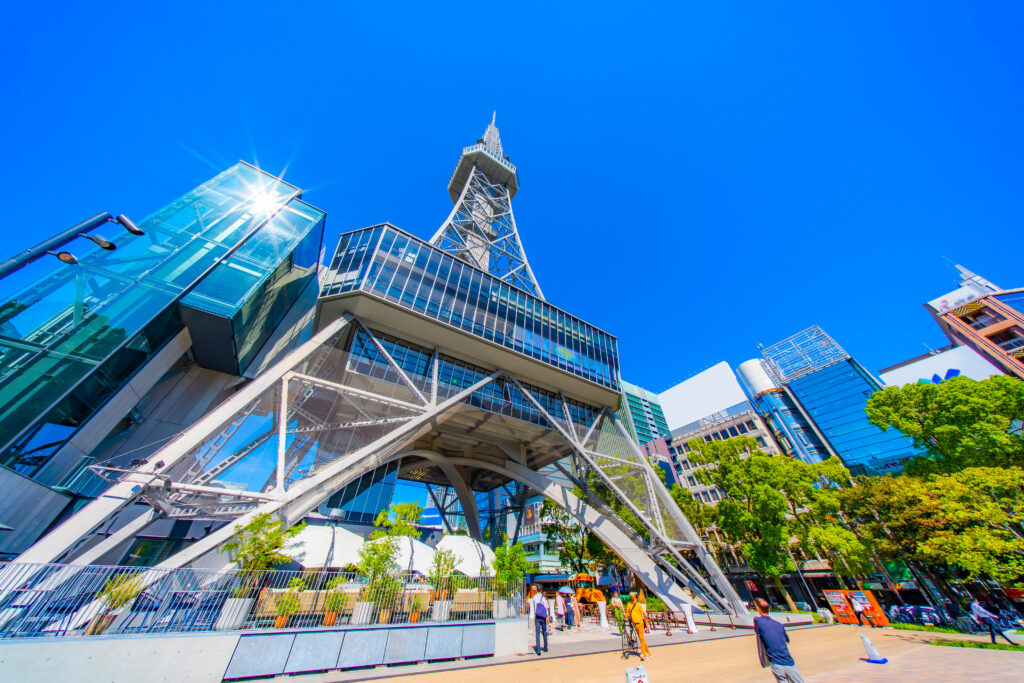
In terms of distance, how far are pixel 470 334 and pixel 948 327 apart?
72000 mm

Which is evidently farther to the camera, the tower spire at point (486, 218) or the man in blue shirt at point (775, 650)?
the tower spire at point (486, 218)

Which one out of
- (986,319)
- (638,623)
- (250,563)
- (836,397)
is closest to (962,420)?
(638,623)

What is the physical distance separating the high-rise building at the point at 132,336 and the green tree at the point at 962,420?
4078cm

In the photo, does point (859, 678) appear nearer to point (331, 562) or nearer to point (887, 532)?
point (331, 562)

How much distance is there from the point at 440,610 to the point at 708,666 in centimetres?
738

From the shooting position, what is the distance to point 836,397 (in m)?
56.4

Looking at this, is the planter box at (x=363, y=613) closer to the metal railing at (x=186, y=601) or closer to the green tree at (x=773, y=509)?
the metal railing at (x=186, y=601)

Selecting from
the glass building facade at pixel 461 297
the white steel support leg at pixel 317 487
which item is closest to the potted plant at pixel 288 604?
the white steel support leg at pixel 317 487

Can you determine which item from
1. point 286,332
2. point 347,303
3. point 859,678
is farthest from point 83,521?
point 859,678

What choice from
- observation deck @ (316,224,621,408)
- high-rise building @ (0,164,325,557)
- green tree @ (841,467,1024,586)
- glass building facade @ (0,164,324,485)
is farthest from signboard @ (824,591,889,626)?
glass building facade @ (0,164,324,485)

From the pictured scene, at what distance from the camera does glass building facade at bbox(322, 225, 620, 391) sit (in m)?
22.5

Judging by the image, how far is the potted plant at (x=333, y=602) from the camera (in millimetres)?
9109

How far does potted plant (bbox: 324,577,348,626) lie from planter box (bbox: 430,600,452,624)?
2.78m

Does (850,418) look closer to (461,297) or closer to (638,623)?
(461,297)
